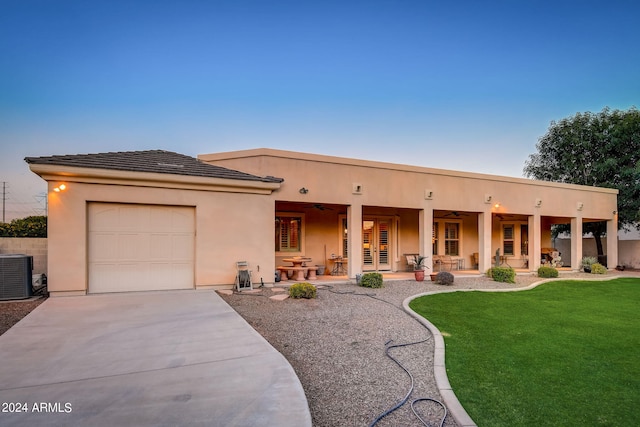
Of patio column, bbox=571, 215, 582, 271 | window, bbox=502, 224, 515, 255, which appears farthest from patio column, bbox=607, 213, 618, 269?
window, bbox=502, 224, 515, 255

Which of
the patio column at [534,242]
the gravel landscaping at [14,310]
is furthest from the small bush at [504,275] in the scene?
the gravel landscaping at [14,310]

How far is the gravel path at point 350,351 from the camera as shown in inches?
132

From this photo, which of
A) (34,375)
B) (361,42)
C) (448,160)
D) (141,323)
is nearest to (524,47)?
(361,42)

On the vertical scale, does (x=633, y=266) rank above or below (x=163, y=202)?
below

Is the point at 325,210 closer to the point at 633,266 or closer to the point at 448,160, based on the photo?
the point at 448,160

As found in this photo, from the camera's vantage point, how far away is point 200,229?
31.6ft

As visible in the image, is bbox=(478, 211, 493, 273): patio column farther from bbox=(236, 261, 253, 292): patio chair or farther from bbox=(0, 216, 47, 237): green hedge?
bbox=(0, 216, 47, 237): green hedge

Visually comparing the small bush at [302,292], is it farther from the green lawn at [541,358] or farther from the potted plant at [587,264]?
the potted plant at [587,264]

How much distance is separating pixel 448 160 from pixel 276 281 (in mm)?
14910

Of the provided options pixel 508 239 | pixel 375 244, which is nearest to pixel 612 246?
pixel 508 239

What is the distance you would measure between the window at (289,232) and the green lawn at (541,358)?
5.90 metres

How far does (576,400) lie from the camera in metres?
3.61

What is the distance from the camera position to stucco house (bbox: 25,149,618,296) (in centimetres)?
840

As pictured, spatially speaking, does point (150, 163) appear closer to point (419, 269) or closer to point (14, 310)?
point (14, 310)
